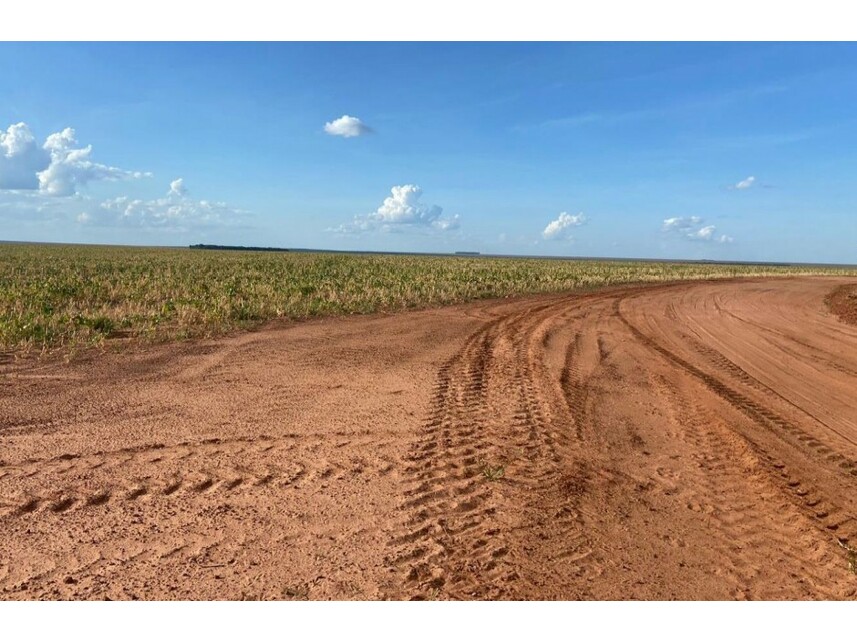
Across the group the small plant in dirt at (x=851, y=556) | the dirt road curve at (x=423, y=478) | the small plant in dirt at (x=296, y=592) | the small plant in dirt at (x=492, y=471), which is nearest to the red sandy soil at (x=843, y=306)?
the dirt road curve at (x=423, y=478)

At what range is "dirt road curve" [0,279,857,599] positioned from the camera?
3.15 metres

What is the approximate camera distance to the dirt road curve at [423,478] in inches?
124

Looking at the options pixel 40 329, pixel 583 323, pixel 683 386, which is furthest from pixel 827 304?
pixel 40 329

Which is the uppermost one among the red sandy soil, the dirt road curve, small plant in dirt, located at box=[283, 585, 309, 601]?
the red sandy soil

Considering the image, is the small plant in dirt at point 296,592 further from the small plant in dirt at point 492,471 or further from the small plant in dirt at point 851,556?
the small plant in dirt at point 851,556

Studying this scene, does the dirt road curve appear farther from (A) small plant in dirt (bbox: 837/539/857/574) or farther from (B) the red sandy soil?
(B) the red sandy soil

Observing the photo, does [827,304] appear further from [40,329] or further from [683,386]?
[40,329]

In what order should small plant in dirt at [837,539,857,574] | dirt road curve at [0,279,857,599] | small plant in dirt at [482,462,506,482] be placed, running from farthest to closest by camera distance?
small plant in dirt at [482,462,506,482] < small plant in dirt at [837,539,857,574] < dirt road curve at [0,279,857,599]

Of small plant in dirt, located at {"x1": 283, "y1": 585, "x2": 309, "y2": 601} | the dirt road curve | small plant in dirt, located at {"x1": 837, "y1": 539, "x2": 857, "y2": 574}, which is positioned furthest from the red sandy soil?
small plant in dirt, located at {"x1": 283, "y1": 585, "x2": 309, "y2": 601}

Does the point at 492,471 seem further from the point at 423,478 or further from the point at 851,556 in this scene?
the point at 851,556

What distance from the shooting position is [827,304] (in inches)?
756

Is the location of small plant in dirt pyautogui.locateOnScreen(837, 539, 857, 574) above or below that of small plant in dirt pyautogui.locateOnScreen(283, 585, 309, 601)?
above

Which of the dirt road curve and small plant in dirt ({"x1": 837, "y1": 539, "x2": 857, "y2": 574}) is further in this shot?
small plant in dirt ({"x1": 837, "y1": 539, "x2": 857, "y2": 574})

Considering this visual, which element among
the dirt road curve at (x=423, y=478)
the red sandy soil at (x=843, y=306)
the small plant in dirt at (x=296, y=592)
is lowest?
the small plant in dirt at (x=296, y=592)
